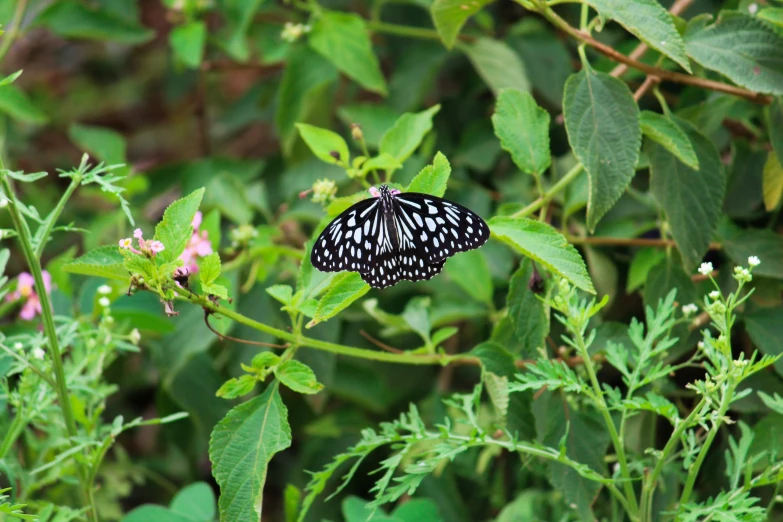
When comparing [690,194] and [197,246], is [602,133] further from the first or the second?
[197,246]

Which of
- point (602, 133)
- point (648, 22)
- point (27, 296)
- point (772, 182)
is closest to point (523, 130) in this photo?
point (602, 133)

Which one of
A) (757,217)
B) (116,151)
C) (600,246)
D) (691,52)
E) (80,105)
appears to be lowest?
(80,105)

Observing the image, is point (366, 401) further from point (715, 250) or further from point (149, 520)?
point (715, 250)

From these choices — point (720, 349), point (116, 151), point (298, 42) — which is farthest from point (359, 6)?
point (720, 349)

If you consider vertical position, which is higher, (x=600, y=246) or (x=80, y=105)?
(x=600, y=246)

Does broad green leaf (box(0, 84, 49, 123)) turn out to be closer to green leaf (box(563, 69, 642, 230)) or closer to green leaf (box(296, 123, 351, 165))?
green leaf (box(296, 123, 351, 165))

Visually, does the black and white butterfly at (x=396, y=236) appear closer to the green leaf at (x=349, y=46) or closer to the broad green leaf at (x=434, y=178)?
the broad green leaf at (x=434, y=178)
